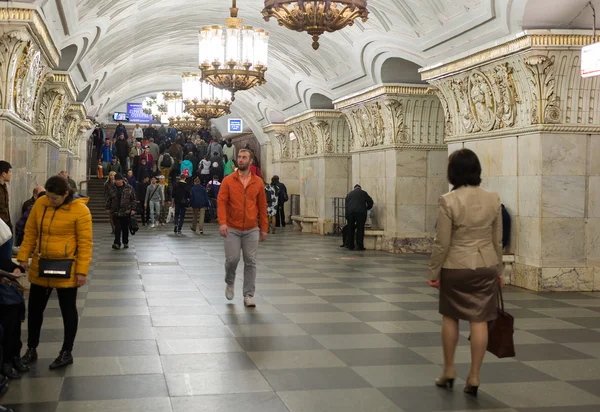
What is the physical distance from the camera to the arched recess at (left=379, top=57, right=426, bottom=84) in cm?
1633

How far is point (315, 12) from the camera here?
9750mm

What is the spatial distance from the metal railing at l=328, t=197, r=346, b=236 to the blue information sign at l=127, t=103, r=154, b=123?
2734 centimetres

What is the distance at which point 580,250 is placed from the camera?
1130 centimetres

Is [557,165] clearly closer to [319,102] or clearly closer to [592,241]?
[592,241]

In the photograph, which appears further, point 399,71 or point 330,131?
point 330,131

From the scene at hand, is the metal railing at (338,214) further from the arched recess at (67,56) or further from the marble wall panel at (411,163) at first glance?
the arched recess at (67,56)

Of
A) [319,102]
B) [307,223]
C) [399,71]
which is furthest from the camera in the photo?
[307,223]

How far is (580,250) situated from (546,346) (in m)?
4.84

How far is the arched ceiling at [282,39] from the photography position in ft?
40.5

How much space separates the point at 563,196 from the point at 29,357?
25.7 feet

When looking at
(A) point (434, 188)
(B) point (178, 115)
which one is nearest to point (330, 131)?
(A) point (434, 188)

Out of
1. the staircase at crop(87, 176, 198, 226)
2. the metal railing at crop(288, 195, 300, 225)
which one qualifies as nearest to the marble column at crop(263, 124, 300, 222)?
the metal railing at crop(288, 195, 300, 225)

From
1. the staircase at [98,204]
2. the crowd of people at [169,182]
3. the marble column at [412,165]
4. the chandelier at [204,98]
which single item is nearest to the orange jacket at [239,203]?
the crowd of people at [169,182]

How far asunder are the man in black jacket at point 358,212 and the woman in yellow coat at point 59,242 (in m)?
11.5
